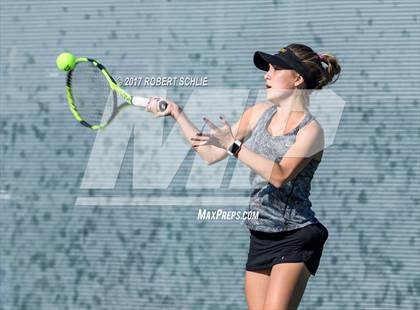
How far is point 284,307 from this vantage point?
4.26 m

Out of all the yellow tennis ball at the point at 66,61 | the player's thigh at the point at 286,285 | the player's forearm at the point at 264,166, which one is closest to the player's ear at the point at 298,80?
the player's forearm at the point at 264,166

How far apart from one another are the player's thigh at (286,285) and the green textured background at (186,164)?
2075 millimetres

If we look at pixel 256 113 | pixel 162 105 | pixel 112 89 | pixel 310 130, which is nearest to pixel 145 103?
pixel 162 105

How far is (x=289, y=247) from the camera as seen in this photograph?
4.39 m

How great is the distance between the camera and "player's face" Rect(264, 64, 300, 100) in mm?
4551

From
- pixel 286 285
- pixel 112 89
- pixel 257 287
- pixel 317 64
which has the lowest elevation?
pixel 257 287

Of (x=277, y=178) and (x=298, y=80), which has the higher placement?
(x=298, y=80)

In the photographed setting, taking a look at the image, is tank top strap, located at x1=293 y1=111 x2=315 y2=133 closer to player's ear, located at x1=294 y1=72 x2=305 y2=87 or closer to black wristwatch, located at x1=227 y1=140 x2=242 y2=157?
player's ear, located at x1=294 y1=72 x2=305 y2=87

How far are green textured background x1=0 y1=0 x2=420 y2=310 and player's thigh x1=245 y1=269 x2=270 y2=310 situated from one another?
1.98 m

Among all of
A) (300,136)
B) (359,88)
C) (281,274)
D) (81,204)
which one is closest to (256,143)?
(300,136)

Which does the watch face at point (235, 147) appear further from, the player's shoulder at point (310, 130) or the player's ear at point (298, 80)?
the player's ear at point (298, 80)

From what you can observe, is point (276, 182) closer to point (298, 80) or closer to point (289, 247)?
point (289, 247)

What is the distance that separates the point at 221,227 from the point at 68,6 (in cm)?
190

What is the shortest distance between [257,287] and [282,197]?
43 centimetres
